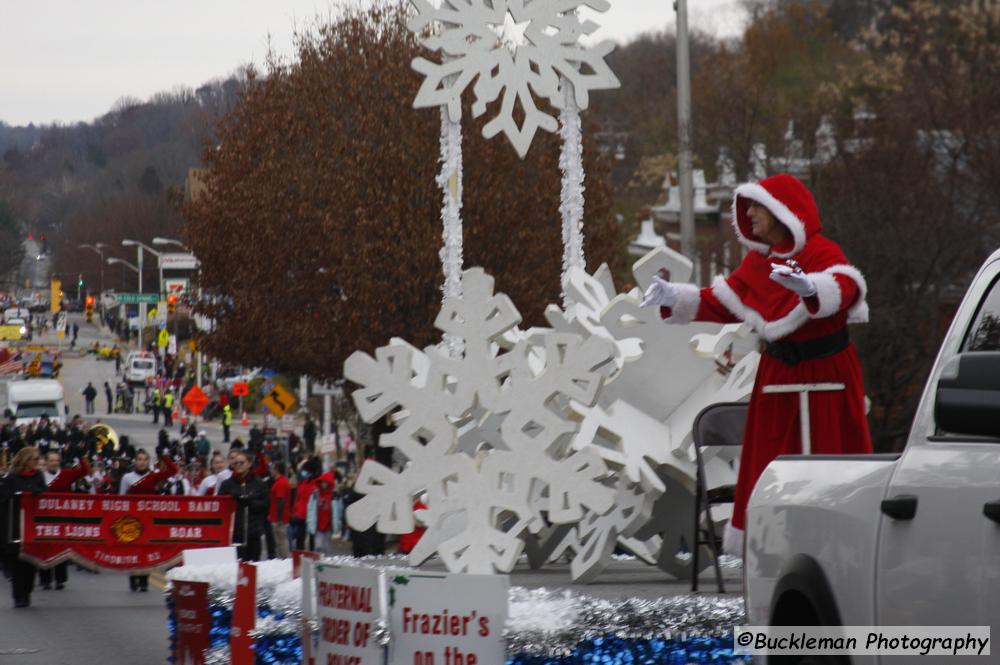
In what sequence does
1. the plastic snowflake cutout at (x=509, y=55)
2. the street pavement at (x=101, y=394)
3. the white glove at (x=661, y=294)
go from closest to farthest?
1. the white glove at (x=661, y=294)
2. the plastic snowflake cutout at (x=509, y=55)
3. the street pavement at (x=101, y=394)

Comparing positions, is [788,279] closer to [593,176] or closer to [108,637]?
[108,637]

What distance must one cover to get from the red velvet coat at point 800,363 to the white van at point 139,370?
80.9 meters

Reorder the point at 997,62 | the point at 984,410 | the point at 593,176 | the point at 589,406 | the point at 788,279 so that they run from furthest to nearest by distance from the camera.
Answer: the point at 593,176 → the point at 997,62 → the point at 589,406 → the point at 788,279 → the point at 984,410

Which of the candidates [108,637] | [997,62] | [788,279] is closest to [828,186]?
[997,62]

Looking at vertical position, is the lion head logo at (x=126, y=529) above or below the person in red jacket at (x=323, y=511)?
above

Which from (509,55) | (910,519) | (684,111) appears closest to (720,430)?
(910,519)

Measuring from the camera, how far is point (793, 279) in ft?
23.6

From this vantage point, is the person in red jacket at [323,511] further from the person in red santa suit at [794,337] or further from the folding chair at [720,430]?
the person in red santa suit at [794,337]

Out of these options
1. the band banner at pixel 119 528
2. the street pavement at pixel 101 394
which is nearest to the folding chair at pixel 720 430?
the band banner at pixel 119 528

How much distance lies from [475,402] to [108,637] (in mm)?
7135

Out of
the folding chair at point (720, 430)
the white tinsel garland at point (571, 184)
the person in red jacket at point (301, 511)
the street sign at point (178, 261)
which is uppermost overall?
the white tinsel garland at point (571, 184)

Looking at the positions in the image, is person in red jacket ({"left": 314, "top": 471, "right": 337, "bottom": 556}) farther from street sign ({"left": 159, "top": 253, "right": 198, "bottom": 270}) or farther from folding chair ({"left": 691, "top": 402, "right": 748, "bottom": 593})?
street sign ({"left": 159, "top": 253, "right": 198, "bottom": 270})

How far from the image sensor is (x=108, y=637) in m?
15.5

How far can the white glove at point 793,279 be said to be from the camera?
7.06 m
